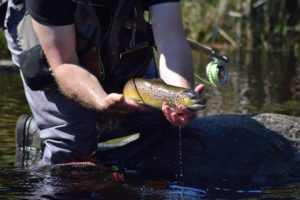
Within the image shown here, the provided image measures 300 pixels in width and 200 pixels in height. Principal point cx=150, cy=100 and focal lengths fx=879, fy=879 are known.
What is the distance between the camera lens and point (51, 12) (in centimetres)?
449

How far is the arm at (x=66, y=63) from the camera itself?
4.32 metres

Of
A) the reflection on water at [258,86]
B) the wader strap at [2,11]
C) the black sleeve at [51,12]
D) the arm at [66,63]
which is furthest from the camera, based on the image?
the reflection on water at [258,86]

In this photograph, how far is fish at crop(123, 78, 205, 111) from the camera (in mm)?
3678

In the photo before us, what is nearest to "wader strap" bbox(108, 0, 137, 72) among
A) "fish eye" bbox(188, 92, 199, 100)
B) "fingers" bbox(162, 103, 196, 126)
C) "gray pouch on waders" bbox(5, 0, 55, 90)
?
"gray pouch on waders" bbox(5, 0, 55, 90)

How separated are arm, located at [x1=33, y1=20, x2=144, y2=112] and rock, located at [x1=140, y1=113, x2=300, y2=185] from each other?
2.45 feet

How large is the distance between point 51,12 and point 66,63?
272mm

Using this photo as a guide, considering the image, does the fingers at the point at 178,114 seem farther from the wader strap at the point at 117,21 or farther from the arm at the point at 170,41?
the wader strap at the point at 117,21

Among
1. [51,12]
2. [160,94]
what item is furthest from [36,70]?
[160,94]

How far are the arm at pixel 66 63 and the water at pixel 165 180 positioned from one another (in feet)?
1.52

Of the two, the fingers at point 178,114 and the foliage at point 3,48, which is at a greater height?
the fingers at point 178,114

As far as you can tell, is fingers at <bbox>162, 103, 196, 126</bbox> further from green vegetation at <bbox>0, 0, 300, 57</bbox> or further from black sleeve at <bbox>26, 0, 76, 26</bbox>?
green vegetation at <bbox>0, 0, 300, 57</bbox>

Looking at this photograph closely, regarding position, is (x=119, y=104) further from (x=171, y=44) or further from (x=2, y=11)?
(x=2, y=11)

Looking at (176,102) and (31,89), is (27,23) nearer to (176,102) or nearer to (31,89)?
(31,89)

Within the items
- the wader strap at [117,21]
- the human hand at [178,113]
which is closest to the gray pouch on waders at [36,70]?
the wader strap at [117,21]
